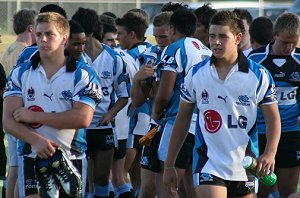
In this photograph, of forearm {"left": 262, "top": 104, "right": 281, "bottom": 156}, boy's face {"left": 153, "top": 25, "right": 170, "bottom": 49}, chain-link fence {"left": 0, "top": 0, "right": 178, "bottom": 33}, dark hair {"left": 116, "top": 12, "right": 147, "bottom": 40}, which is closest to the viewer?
forearm {"left": 262, "top": 104, "right": 281, "bottom": 156}

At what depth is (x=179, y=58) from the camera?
29.1ft

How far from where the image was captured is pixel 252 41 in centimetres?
1122

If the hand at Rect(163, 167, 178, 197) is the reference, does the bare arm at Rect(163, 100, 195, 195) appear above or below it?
above

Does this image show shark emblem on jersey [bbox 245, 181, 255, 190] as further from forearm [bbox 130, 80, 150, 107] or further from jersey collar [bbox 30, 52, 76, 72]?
forearm [bbox 130, 80, 150, 107]

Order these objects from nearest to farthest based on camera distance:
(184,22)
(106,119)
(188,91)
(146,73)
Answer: (188,91)
(184,22)
(146,73)
(106,119)

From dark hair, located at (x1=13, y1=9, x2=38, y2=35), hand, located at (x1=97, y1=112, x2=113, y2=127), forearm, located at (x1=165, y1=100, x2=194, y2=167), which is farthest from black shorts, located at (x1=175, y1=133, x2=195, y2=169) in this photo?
dark hair, located at (x1=13, y1=9, x2=38, y2=35)

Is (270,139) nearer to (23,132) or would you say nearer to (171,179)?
(171,179)

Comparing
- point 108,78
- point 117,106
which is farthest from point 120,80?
point 117,106

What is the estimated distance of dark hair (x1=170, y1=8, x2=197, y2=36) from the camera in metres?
9.14

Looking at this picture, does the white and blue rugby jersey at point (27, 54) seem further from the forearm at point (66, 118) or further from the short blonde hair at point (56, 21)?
the forearm at point (66, 118)

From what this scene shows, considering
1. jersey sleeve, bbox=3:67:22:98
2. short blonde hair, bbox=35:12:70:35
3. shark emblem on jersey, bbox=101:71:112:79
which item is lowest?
shark emblem on jersey, bbox=101:71:112:79

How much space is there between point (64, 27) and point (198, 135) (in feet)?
4.57

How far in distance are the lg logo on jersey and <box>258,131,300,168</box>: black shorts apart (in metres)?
2.55

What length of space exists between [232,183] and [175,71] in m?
1.71
